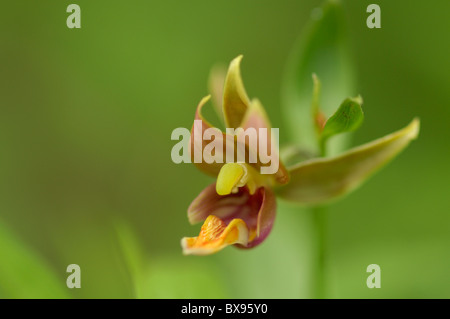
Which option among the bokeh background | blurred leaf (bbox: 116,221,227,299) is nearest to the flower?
blurred leaf (bbox: 116,221,227,299)

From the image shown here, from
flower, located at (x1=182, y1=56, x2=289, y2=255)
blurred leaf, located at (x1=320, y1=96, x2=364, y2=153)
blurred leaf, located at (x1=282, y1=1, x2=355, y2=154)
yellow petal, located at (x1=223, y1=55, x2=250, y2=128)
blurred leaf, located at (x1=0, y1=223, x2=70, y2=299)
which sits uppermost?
blurred leaf, located at (x1=282, y1=1, x2=355, y2=154)

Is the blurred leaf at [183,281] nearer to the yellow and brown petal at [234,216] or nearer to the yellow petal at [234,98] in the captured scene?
the yellow and brown petal at [234,216]

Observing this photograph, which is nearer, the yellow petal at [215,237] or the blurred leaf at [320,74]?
the yellow petal at [215,237]

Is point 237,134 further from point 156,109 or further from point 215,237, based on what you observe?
point 156,109

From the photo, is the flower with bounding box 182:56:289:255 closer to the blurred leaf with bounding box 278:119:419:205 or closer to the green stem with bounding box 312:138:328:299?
the blurred leaf with bounding box 278:119:419:205

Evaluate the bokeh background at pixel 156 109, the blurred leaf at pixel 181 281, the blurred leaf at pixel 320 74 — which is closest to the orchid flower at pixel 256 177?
the blurred leaf at pixel 320 74
